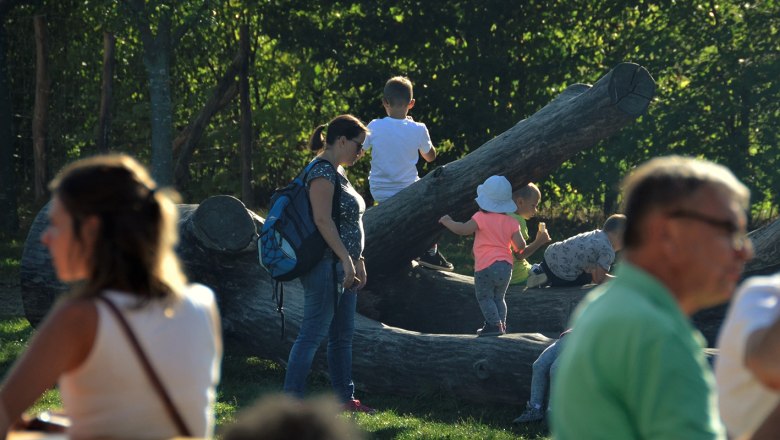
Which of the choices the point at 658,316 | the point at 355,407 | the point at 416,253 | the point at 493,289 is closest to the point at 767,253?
the point at 493,289

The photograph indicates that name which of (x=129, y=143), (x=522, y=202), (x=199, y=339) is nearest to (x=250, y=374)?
(x=522, y=202)

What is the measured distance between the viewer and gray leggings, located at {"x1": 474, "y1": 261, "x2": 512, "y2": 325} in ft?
28.5

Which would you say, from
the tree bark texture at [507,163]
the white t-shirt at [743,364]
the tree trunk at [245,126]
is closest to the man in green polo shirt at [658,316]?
the white t-shirt at [743,364]

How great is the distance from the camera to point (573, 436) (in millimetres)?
2568

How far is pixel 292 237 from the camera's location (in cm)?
702

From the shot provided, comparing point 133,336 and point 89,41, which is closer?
point 133,336

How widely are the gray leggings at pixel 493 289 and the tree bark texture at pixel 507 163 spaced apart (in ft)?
2.49

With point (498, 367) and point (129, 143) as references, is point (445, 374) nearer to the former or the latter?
point (498, 367)

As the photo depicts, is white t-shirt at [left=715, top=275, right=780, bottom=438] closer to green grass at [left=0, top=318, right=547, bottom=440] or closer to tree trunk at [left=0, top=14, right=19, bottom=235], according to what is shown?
green grass at [left=0, top=318, right=547, bottom=440]

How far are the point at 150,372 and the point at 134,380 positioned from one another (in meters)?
0.04

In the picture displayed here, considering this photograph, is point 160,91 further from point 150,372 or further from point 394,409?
point 150,372

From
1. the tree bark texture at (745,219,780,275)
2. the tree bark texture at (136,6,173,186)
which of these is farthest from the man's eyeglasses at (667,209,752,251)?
the tree bark texture at (136,6,173,186)

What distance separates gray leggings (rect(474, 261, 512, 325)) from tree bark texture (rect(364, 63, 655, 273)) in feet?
2.49

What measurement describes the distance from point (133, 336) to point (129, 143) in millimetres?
18514
